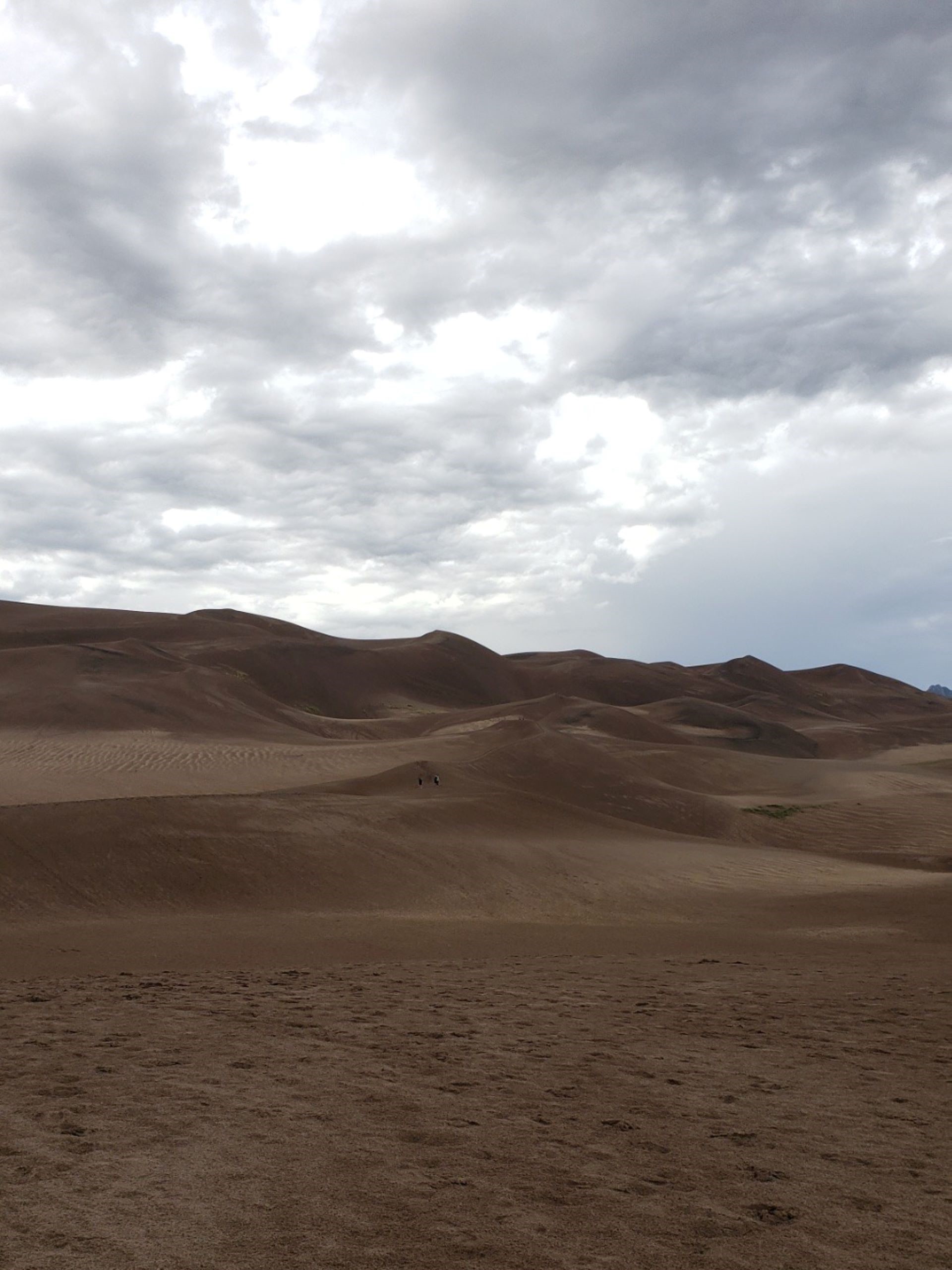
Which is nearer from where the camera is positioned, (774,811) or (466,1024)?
(466,1024)

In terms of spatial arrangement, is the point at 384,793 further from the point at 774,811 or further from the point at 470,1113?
the point at 470,1113

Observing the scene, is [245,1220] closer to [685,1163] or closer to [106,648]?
[685,1163]

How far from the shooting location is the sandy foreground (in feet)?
13.4

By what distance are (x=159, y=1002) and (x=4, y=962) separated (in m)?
3.03

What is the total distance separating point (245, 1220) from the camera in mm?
4168

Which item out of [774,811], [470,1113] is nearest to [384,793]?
[774,811]

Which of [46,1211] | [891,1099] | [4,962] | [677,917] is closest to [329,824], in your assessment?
[677,917]

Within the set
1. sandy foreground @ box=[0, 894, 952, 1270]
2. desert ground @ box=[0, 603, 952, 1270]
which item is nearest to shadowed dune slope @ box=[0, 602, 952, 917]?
desert ground @ box=[0, 603, 952, 1270]

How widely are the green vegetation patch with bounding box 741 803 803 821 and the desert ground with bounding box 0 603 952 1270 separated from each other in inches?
15.9

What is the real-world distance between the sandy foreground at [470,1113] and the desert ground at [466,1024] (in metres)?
0.03

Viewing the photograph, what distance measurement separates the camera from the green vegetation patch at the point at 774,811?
28375 millimetres

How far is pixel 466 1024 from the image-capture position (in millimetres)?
8023

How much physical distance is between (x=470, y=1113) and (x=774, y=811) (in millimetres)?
25150

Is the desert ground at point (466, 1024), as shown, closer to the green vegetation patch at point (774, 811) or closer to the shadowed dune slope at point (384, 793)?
the shadowed dune slope at point (384, 793)
